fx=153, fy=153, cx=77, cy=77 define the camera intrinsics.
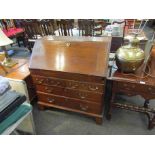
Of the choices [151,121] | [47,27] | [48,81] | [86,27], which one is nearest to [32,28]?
[47,27]

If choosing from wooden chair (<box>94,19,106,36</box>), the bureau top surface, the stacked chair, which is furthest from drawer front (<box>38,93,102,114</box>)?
wooden chair (<box>94,19,106,36</box>)

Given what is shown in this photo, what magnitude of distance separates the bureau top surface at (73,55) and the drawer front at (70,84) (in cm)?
13

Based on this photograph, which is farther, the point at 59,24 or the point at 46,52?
the point at 59,24

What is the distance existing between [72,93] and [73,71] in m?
0.28

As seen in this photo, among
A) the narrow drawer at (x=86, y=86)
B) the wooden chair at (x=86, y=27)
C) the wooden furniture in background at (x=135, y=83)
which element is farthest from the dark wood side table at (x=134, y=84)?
the wooden chair at (x=86, y=27)

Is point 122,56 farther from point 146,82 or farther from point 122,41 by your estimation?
point 122,41

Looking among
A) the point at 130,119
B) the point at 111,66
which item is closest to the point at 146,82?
the point at 111,66

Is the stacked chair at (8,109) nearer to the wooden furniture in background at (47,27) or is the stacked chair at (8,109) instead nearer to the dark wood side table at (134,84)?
the dark wood side table at (134,84)

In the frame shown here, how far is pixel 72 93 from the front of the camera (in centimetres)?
162

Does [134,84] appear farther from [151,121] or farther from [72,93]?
[72,93]

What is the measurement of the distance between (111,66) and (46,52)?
705 millimetres

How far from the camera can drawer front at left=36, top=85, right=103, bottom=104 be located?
1.54m

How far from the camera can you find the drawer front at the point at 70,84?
1475 mm
